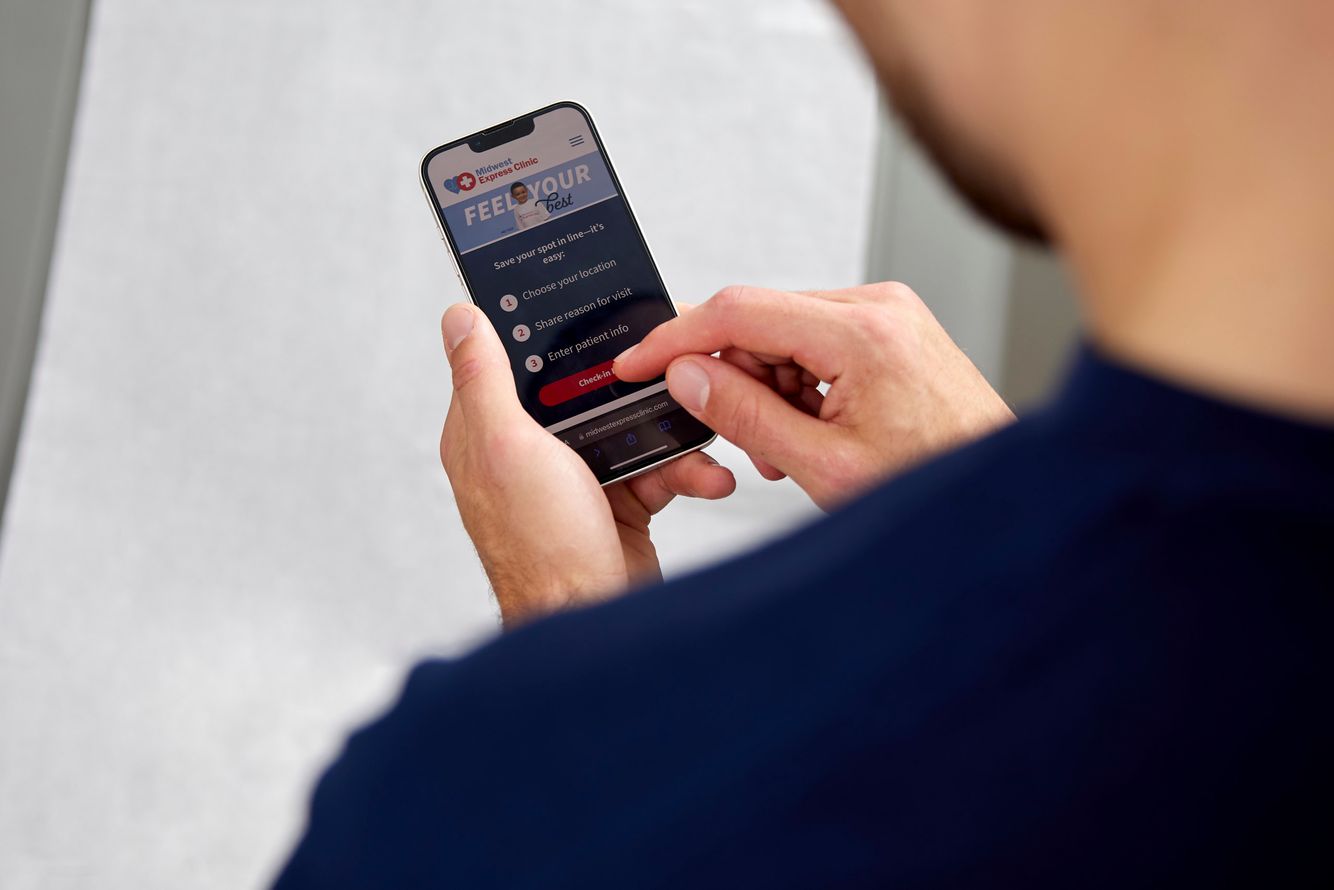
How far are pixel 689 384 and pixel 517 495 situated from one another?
108 mm

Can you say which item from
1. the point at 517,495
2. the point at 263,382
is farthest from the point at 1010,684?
the point at 263,382

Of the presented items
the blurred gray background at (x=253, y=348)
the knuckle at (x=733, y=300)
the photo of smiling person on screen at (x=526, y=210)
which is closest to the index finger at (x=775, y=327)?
the knuckle at (x=733, y=300)

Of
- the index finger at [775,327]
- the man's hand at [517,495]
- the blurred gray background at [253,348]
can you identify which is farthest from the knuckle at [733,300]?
the blurred gray background at [253,348]

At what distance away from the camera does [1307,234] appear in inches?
6.7

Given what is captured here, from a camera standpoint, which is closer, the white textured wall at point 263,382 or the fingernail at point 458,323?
the fingernail at point 458,323

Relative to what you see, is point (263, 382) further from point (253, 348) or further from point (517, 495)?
point (517, 495)

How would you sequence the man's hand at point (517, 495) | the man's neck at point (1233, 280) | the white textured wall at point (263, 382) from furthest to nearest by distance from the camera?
the white textured wall at point (263, 382), the man's hand at point (517, 495), the man's neck at point (1233, 280)

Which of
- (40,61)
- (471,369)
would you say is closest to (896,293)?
(471,369)

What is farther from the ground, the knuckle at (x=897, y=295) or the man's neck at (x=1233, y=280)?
the man's neck at (x=1233, y=280)

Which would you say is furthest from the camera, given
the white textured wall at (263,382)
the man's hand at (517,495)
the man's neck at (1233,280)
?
the white textured wall at (263,382)

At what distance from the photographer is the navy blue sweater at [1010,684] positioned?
17 centimetres

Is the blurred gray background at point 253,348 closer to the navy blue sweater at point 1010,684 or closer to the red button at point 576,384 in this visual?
the red button at point 576,384

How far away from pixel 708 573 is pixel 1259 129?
0.40ft

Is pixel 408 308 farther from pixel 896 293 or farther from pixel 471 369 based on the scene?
pixel 896 293
